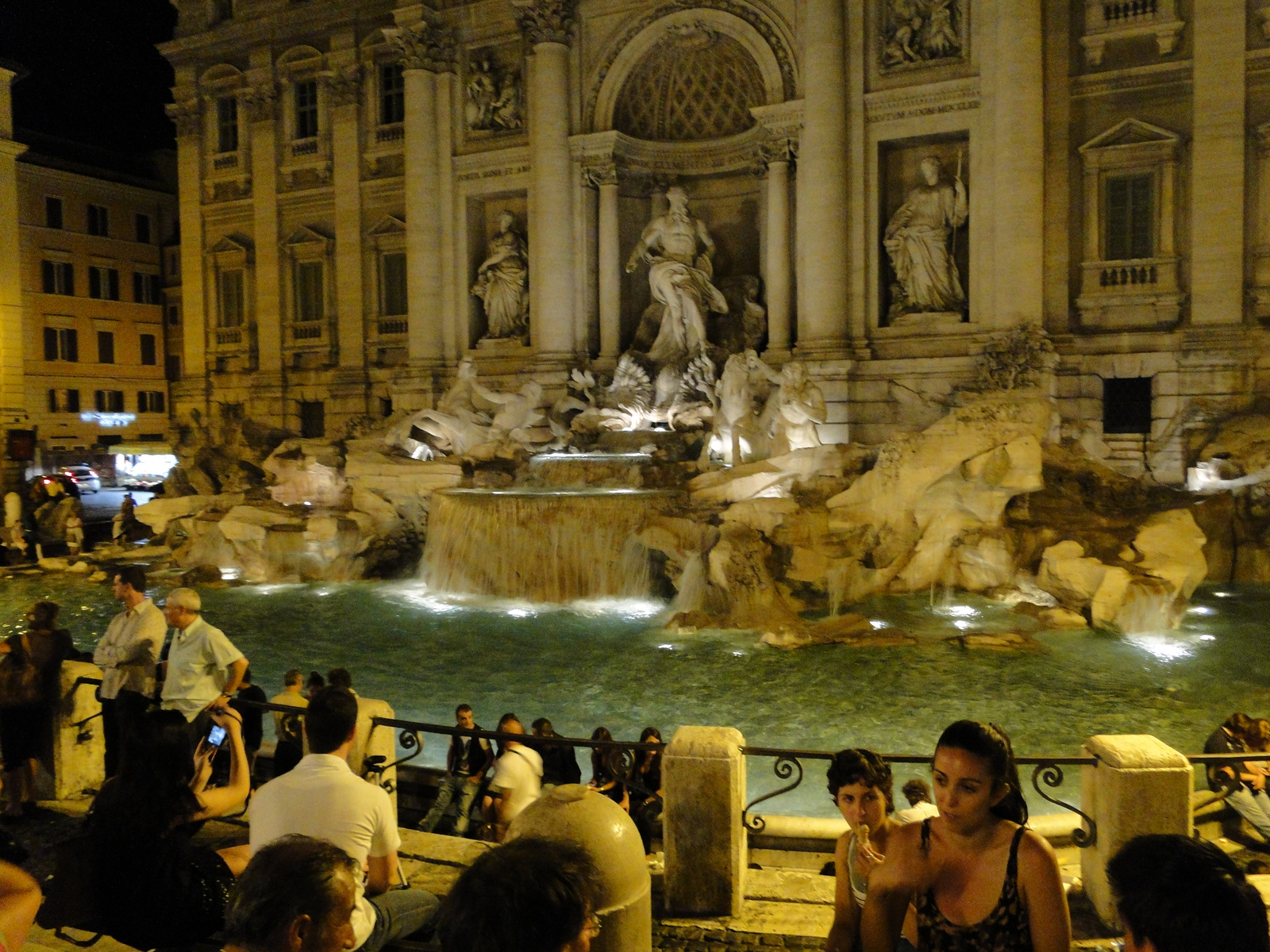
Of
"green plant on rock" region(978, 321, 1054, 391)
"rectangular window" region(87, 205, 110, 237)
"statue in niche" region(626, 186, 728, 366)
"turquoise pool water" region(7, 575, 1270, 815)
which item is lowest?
"turquoise pool water" region(7, 575, 1270, 815)

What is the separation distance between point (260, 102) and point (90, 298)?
13793 millimetres

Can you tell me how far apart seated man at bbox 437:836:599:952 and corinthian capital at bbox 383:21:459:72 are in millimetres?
21981

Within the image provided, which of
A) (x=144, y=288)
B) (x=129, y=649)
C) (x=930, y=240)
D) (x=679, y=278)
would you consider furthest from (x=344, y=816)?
(x=144, y=288)

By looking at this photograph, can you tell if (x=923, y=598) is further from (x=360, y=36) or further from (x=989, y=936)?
(x=360, y=36)

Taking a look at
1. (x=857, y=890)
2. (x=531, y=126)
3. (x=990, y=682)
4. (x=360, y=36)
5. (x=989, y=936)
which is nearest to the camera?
(x=989, y=936)

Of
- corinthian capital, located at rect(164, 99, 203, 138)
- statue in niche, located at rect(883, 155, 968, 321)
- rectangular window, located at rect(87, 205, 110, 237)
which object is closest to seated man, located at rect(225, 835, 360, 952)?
statue in niche, located at rect(883, 155, 968, 321)

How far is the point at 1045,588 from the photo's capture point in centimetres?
1116

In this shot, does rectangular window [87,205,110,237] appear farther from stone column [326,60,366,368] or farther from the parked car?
stone column [326,60,366,368]

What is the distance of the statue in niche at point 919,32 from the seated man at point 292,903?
17.6 m

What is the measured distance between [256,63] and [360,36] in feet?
11.0

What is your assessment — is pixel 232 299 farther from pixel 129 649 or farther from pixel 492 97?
pixel 129 649

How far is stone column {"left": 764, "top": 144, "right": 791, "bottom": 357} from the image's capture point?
1797cm

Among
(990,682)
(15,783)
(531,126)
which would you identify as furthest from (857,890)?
(531,126)

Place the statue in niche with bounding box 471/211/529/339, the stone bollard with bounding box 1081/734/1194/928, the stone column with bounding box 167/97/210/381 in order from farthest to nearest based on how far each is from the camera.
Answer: the stone column with bounding box 167/97/210/381 < the statue in niche with bounding box 471/211/529/339 < the stone bollard with bounding box 1081/734/1194/928
